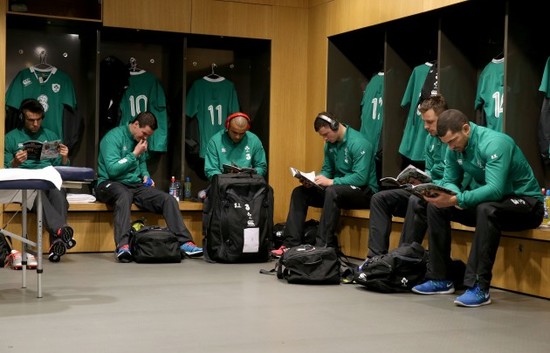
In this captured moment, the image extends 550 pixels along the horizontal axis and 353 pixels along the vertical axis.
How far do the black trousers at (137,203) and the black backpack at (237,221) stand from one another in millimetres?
331

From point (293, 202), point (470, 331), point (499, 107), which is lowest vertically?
point (470, 331)

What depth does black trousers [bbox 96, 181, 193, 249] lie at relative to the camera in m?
6.38

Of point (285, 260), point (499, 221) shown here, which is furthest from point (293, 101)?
point (499, 221)

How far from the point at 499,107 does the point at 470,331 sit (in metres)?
2.48

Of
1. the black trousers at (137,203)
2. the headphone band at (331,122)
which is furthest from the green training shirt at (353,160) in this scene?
the black trousers at (137,203)

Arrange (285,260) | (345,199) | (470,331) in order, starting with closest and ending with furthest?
(470,331) → (285,260) → (345,199)

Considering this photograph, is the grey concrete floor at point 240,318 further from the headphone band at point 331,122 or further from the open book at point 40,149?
the headphone band at point 331,122

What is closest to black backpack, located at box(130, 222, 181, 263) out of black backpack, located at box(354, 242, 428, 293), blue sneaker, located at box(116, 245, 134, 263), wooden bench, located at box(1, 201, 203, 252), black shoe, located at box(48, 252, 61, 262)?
blue sneaker, located at box(116, 245, 134, 263)

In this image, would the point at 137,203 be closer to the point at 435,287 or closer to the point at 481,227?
the point at 435,287

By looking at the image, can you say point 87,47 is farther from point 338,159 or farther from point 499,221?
point 499,221

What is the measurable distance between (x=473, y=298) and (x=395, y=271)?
1.84 feet

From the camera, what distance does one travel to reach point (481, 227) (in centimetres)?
449

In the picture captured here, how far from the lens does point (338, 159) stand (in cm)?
653

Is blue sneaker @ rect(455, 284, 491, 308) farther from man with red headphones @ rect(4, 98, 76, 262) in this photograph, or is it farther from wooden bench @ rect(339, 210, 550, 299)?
man with red headphones @ rect(4, 98, 76, 262)
